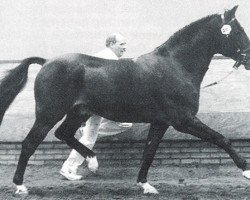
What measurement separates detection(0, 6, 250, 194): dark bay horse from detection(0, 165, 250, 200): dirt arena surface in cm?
22

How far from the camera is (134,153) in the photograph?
843 centimetres

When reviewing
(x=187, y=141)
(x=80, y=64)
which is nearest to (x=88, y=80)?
(x=80, y=64)

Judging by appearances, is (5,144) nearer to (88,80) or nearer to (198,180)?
(88,80)

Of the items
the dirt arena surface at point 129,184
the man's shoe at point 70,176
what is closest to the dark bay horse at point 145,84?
the dirt arena surface at point 129,184

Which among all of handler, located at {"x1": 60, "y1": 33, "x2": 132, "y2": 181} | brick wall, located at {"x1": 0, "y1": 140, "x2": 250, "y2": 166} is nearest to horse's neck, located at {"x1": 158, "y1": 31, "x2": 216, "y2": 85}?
handler, located at {"x1": 60, "y1": 33, "x2": 132, "y2": 181}

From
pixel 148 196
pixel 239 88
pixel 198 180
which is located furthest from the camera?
pixel 239 88

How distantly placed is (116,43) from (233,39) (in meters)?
1.77

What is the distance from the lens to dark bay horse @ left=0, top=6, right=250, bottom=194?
23.8 ft

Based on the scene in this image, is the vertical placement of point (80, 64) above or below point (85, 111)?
above

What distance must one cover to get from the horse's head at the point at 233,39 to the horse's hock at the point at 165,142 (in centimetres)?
102

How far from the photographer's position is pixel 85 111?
7.45 m

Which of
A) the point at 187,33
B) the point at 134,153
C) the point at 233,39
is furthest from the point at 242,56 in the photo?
the point at 134,153

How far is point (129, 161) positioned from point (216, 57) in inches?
128

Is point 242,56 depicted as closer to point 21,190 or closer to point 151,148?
point 151,148
